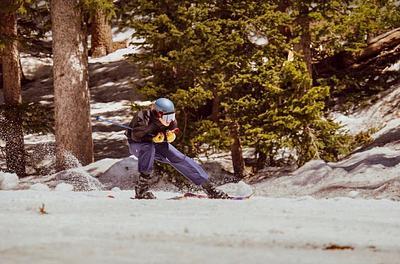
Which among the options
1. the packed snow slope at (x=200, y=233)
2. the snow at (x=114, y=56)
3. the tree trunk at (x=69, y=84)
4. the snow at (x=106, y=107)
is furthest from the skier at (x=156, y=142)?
the snow at (x=114, y=56)

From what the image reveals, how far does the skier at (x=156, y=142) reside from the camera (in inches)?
343

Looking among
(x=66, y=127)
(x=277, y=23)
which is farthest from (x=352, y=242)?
(x=66, y=127)

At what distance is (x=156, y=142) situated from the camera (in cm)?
890

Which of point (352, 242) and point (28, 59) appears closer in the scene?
point (352, 242)

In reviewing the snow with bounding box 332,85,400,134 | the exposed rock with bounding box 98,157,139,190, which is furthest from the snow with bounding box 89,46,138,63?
the exposed rock with bounding box 98,157,139,190

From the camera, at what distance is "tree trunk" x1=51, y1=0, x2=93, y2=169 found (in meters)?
13.8

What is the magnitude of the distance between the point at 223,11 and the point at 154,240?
959 centimetres

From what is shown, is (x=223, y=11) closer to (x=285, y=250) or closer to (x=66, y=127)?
(x=66, y=127)

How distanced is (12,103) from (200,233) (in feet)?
40.9

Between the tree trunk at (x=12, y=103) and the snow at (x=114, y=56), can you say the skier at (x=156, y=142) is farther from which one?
the snow at (x=114, y=56)

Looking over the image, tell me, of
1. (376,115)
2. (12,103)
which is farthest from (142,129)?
(376,115)

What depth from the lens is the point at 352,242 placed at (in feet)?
14.6

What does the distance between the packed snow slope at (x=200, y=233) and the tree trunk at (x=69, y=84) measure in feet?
22.5

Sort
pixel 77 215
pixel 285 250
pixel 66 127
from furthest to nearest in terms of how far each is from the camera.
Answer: pixel 66 127, pixel 77 215, pixel 285 250
